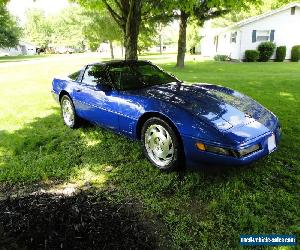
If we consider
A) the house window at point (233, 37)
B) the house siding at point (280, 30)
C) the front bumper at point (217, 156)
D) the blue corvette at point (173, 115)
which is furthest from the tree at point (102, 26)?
the front bumper at point (217, 156)

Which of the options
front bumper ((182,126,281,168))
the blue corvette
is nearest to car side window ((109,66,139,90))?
the blue corvette

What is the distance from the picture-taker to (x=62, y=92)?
6.48 metres

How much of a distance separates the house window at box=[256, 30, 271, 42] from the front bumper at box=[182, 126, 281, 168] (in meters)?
24.7

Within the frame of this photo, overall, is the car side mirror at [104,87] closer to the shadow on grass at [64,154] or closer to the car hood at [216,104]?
the car hood at [216,104]

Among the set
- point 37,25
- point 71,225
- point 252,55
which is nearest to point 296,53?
point 252,55

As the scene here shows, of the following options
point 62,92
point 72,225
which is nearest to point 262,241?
point 72,225

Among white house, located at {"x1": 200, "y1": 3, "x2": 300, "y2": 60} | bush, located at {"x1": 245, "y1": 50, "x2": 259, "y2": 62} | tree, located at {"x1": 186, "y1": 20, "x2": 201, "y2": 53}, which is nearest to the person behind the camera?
bush, located at {"x1": 245, "y1": 50, "x2": 259, "y2": 62}

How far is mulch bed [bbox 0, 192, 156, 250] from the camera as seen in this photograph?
2.82 meters

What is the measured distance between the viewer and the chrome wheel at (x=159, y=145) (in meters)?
4.20

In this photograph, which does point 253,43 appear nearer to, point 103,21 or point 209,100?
point 103,21

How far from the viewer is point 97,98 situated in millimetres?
5285

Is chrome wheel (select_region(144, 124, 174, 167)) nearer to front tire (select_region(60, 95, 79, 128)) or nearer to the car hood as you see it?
the car hood

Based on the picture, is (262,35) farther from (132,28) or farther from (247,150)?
(247,150)

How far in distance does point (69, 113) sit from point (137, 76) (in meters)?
1.87
